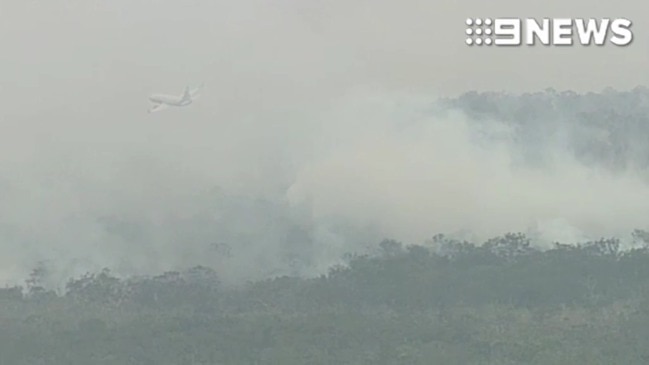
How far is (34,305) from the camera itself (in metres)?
56.1

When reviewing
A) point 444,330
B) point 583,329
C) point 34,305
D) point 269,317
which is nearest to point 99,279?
point 34,305

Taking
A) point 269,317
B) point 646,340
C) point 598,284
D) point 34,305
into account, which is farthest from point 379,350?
point 34,305

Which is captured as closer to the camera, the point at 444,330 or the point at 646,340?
the point at 646,340

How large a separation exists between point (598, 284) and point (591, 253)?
3.55m

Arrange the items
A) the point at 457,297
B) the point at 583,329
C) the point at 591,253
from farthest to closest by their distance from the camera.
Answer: the point at 591,253, the point at 457,297, the point at 583,329

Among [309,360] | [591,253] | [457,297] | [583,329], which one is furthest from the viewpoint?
[591,253]

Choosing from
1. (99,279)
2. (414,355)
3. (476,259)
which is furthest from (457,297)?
(99,279)

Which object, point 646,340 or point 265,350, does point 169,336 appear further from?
point 646,340

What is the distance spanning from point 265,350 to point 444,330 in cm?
653

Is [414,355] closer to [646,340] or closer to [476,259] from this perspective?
[646,340]

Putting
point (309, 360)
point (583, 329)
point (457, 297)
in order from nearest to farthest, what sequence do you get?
1. point (309, 360)
2. point (583, 329)
3. point (457, 297)

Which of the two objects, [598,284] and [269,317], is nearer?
[269,317]

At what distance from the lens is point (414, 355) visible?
45.1 meters

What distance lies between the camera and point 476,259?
59094 mm
